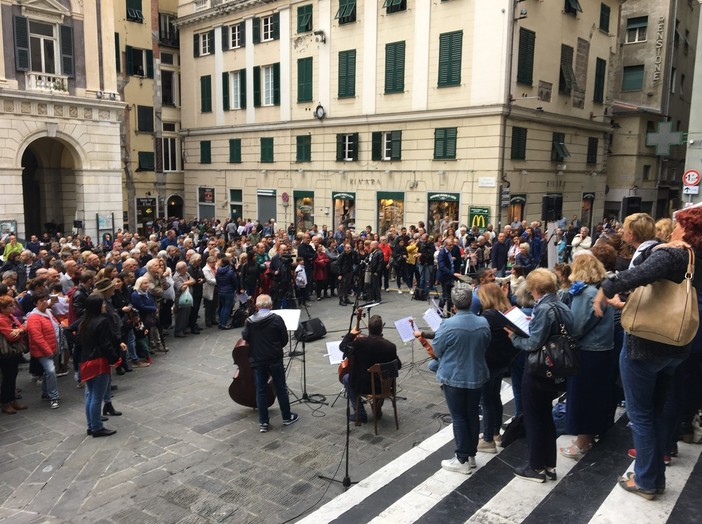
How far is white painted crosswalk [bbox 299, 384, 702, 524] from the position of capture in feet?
15.2

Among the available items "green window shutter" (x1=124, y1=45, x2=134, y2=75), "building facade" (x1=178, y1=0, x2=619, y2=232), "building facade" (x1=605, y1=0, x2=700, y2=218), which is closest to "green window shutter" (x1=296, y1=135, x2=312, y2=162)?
"building facade" (x1=178, y1=0, x2=619, y2=232)

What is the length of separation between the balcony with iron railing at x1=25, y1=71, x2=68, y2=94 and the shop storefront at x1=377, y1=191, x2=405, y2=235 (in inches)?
571

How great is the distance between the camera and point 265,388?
7391mm

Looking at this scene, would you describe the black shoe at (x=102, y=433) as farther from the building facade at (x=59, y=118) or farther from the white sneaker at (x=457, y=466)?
the building facade at (x=59, y=118)

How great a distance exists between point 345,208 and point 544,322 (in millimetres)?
23643

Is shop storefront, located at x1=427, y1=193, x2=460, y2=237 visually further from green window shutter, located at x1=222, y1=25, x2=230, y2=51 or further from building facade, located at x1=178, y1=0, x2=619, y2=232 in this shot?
green window shutter, located at x1=222, y1=25, x2=230, y2=51

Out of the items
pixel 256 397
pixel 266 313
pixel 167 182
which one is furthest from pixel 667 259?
pixel 167 182

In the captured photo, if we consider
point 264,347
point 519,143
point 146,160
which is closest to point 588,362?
point 264,347

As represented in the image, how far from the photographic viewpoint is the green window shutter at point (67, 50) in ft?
77.9

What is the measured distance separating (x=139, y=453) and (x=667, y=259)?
5997 mm

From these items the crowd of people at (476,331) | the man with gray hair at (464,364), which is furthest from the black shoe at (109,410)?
the man with gray hair at (464,364)

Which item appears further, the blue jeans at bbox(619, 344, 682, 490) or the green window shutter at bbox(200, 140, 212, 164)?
the green window shutter at bbox(200, 140, 212, 164)

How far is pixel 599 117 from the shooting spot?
96.1 ft

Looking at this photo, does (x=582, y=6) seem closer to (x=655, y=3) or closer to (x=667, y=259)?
(x=655, y=3)
